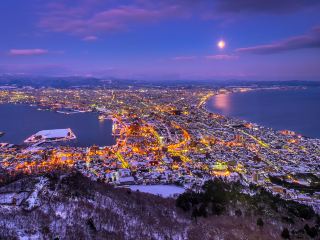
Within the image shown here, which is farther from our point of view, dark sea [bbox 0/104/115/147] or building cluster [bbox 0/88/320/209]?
dark sea [bbox 0/104/115/147]

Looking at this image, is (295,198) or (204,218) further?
(295,198)

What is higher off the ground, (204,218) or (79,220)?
(79,220)

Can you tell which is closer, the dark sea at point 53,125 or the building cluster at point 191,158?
the building cluster at point 191,158

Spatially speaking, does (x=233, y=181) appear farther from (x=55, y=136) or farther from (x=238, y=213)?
(x=55, y=136)

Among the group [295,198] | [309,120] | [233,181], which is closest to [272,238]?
[295,198]

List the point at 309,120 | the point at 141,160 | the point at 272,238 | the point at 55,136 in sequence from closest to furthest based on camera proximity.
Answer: the point at 272,238 < the point at 141,160 < the point at 55,136 < the point at 309,120

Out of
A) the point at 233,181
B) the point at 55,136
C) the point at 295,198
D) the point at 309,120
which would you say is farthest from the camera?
the point at 309,120

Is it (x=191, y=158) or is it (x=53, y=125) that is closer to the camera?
(x=191, y=158)
